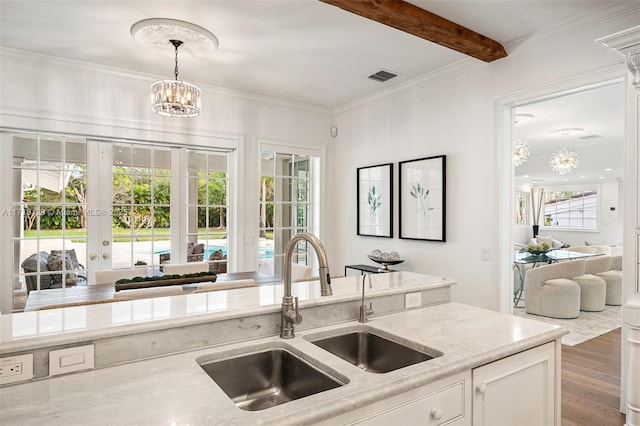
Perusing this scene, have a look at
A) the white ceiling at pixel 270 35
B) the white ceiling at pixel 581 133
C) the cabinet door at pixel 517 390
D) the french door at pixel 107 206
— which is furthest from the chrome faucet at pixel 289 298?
the french door at pixel 107 206

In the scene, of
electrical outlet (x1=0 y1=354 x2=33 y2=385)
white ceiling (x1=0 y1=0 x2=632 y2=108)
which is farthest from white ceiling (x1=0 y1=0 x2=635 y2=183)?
electrical outlet (x1=0 y1=354 x2=33 y2=385)

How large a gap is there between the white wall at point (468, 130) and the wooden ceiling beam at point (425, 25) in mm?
275

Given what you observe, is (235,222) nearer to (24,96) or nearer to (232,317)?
(24,96)

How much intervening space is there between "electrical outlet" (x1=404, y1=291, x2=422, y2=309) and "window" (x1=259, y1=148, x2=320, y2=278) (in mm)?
2735

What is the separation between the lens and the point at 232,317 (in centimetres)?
147

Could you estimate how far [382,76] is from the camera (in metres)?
4.00

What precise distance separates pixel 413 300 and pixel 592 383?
2.14 m

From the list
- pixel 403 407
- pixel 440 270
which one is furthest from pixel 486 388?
pixel 440 270

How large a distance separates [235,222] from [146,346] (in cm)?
320

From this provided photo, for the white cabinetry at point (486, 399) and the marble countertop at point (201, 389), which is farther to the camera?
the white cabinetry at point (486, 399)

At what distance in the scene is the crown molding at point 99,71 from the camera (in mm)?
3357

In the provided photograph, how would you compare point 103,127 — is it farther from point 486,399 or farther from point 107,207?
point 486,399

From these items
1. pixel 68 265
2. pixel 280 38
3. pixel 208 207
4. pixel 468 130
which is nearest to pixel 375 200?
pixel 468 130

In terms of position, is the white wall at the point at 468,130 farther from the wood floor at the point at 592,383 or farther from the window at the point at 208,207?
the window at the point at 208,207
